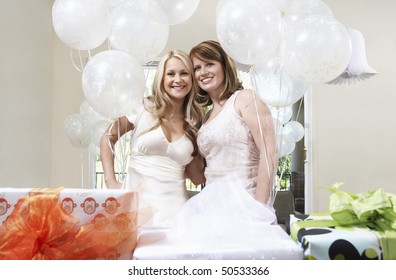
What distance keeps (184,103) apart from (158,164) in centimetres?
32

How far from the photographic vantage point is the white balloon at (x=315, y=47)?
1.39 meters

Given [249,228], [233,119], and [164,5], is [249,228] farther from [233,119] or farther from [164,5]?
[164,5]

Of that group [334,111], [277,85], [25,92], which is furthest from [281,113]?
[25,92]

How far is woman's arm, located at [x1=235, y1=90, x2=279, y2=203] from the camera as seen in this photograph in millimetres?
1509

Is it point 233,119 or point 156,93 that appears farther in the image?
point 156,93

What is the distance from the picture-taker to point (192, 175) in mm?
1900

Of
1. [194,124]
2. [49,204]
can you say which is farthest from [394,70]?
[49,204]

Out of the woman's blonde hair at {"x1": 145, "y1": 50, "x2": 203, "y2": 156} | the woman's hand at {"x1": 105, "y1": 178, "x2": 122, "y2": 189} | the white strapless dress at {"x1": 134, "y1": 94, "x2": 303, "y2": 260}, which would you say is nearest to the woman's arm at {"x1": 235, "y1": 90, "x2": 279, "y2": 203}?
the white strapless dress at {"x1": 134, "y1": 94, "x2": 303, "y2": 260}

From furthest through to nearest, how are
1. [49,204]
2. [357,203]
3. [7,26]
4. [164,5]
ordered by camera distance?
[7,26], [164,5], [357,203], [49,204]

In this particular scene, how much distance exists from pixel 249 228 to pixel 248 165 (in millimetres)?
553

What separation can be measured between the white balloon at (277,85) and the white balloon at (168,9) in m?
0.45

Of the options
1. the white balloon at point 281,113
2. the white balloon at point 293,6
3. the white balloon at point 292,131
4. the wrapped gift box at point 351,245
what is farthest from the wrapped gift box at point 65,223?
the white balloon at point 292,131

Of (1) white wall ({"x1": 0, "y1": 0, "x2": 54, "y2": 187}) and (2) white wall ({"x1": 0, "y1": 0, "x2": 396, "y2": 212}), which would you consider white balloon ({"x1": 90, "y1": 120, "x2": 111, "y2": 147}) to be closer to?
(1) white wall ({"x1": 0, "y1": 0, "x2": 54, "y2": 187})

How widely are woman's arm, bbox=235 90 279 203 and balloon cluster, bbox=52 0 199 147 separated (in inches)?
17.4
